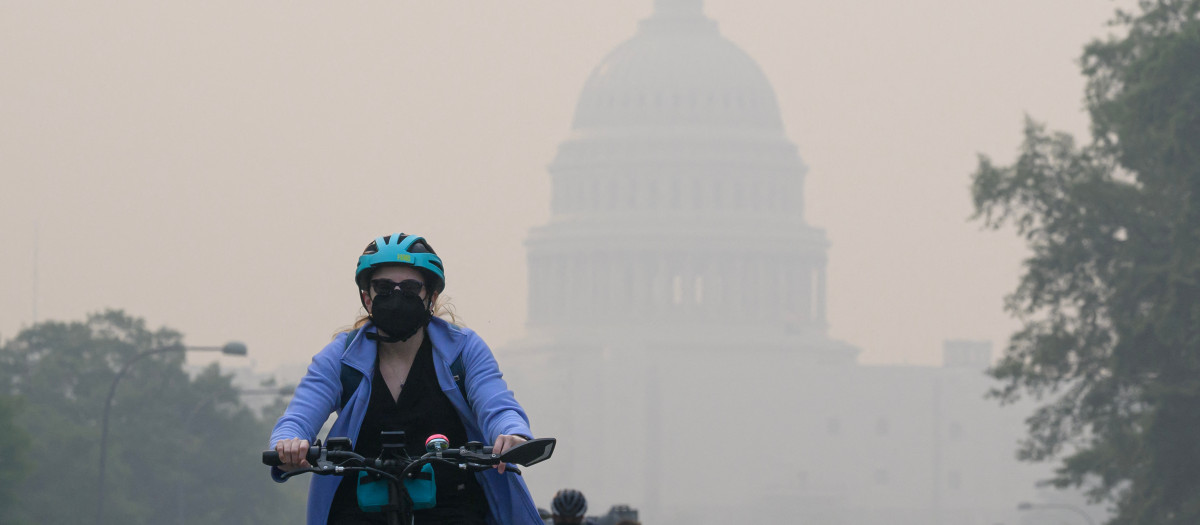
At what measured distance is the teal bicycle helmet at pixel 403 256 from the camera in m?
7.01

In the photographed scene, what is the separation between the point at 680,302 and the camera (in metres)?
180

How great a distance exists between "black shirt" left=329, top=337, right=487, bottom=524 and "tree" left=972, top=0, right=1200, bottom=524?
29342mm

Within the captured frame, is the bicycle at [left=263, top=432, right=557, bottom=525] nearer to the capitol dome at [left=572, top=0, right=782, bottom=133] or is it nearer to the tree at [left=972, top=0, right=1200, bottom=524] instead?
the tree at [left=972, top=0, right=1200, bottom=524]

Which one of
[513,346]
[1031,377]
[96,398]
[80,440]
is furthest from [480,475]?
[513,346]

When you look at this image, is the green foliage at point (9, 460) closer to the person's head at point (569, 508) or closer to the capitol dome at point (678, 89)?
the person's head at point (569, 508)

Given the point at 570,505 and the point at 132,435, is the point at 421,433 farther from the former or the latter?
the point at 132,435

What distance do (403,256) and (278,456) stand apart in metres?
0.77

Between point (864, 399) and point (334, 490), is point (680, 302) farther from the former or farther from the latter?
point (334, 490)

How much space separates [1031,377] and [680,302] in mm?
139383

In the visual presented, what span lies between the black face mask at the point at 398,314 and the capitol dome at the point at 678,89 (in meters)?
176

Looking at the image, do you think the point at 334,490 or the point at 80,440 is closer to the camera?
the point at 334,490

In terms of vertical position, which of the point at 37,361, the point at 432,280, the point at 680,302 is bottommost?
the point at 432,280

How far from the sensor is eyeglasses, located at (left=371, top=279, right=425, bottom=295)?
7000 millimetres

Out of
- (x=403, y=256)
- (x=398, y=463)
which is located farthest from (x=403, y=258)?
(x=398, y=463)
